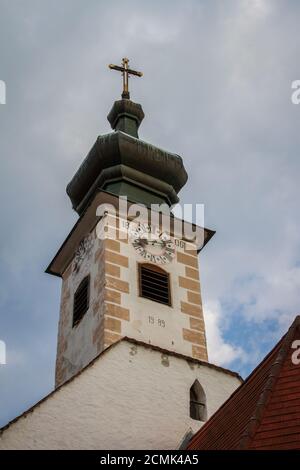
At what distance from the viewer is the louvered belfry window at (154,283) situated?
16.9 meters

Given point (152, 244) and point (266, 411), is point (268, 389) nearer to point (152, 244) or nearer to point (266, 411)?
point (266, 411)

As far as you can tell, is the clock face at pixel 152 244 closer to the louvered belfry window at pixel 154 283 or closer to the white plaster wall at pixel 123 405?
the louvered belfry window at pixel 154 283

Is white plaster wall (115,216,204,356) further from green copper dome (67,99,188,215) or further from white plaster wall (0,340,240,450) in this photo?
green copper dome (67,99,188,215)

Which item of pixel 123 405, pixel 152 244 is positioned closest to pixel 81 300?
pixel 152 244

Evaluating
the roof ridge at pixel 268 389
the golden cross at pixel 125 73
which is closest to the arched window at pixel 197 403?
the roof ridge at pixel 268 389

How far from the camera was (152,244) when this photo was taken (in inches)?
711

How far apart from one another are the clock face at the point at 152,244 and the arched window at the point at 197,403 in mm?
4299

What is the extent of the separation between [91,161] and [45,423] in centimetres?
1002

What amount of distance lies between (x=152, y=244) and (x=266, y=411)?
331 inches

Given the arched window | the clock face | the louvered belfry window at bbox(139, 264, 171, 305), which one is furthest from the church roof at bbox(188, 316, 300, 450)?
the clock face

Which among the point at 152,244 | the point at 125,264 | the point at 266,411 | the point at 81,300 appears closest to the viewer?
the point at 266,411
